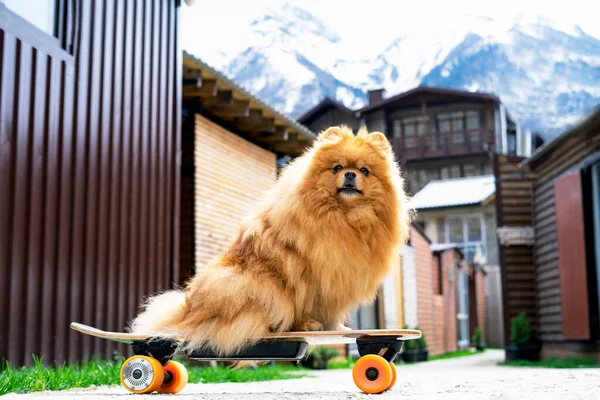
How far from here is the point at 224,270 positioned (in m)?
4.16

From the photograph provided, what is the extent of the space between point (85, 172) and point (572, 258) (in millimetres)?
9621

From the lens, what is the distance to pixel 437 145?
113ft

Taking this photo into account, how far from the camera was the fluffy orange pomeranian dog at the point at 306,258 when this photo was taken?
406 centimetres

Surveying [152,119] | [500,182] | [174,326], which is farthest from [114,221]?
[500,182]

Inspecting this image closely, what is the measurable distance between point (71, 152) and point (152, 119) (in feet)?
6.22

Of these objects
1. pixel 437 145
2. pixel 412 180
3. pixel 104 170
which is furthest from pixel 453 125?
pixel 104 170

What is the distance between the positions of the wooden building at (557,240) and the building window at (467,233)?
1370 cm

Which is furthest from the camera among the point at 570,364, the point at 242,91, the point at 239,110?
the point at 570,364

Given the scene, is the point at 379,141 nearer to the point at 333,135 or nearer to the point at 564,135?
the point at 333,135

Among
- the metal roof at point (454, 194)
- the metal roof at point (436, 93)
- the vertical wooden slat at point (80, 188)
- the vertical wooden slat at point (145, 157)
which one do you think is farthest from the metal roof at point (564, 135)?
the metal roof at point (436, 93)

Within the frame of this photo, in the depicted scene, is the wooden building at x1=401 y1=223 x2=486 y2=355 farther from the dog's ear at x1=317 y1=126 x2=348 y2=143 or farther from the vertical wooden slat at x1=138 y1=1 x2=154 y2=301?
the dog's ear at x1=317 y1=126 x2=348 y2=143

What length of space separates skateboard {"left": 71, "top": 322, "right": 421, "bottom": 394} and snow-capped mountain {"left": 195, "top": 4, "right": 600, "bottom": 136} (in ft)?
67.5

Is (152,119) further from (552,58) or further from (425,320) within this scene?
(552,58)

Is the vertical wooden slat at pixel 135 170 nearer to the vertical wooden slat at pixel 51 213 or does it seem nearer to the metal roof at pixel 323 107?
the vertical wooden slat at pixel 51 213
